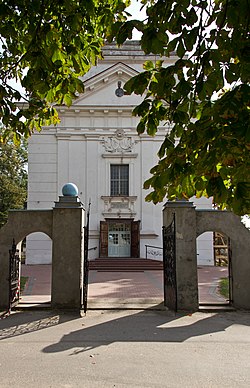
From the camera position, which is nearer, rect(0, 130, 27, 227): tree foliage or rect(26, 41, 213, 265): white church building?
rect(26, 41, 213, 265): white church building

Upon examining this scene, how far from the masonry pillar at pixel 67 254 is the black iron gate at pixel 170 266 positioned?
2477 mm

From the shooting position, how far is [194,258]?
37.2 feet

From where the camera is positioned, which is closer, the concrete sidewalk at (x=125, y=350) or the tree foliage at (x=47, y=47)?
the tree foliage at (x=47, y=47)

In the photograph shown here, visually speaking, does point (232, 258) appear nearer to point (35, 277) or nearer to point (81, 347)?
point (81, 347)

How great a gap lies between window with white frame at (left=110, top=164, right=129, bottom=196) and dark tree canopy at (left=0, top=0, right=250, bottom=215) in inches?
951

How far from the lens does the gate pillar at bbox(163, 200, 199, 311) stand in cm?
1107

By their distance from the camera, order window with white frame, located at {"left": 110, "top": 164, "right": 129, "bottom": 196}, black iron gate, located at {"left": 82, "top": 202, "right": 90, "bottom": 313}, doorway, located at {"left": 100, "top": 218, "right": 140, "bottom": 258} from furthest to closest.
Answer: window with white frame, located at {"left": 110, "top": 164, "right": 129, "bottom": 196}, doorway, located at {"left": 100, "top": 218, "right": 140, "bottom": 258}, black iron gate, located at {"left": 82, "top": 202, "right": 90, "bottom": 313}

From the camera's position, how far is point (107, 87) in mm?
30094

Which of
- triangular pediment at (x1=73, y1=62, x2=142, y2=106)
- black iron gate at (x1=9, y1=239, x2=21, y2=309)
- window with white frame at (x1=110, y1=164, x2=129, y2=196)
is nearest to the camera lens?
black iron gate at (x1=9, y1=239, x2=21, y2=309)

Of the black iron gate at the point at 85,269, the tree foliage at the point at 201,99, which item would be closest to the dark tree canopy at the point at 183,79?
the tree foliage at the point at 201,99

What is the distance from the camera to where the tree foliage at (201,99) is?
3330 mm

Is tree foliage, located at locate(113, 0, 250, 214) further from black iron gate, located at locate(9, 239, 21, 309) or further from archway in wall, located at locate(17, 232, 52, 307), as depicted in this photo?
archway in wall, located at locate(17, 232, 52, 307)

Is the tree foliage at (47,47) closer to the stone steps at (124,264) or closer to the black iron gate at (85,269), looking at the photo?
the black iron gate at (85,269)

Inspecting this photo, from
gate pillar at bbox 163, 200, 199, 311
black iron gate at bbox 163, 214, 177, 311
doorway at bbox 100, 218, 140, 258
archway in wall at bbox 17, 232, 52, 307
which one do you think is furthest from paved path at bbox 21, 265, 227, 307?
doorway at bbox 100, 218, 140, 258
